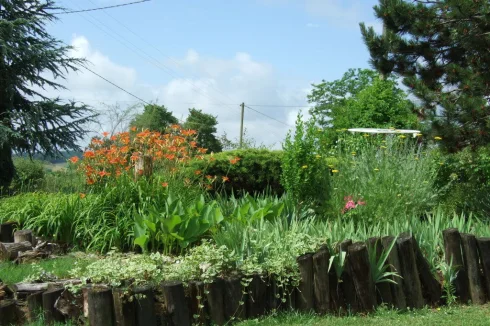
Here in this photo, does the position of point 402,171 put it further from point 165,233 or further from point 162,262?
point 162,262

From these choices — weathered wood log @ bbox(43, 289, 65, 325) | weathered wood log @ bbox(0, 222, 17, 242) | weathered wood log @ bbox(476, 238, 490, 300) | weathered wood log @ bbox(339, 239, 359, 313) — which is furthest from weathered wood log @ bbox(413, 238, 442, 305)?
weathered wood log @ bbox(0, 222, 17, 242)

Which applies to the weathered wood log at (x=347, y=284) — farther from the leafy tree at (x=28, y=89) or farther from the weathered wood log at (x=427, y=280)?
the leafy tree at (x=28, y=89)

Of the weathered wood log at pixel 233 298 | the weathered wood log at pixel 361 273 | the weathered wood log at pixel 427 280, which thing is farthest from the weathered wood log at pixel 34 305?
the weathered wood log at pixel 427 280

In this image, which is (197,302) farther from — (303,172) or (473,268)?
(303,172)

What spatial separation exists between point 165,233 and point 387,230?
7.72 feet

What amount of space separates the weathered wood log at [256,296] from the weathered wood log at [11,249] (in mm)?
3187

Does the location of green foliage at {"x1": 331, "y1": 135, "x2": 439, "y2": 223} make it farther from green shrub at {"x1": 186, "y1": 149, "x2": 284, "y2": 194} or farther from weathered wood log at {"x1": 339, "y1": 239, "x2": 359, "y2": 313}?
weathered wood log at {"x1": 339, "y1": 239, "x2": 359, "y2": 313}

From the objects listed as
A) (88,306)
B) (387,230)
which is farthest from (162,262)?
(387,230)

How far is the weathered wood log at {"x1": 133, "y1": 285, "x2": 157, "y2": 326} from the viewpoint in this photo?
14.5ft

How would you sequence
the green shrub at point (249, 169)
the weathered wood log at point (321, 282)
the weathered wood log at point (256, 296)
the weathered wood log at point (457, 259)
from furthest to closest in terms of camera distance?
the green shrub at point (249, 169) < the weathered wood log at point (457, 259) < the weathered wood log at point (321, 282) < the weathered wood log at point (256, 296)

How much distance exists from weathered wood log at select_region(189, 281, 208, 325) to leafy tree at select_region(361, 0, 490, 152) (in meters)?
5.25

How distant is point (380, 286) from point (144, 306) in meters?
2.07

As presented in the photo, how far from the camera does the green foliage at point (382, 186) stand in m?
7.68

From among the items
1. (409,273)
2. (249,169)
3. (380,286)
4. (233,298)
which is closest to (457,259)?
(409,273)
